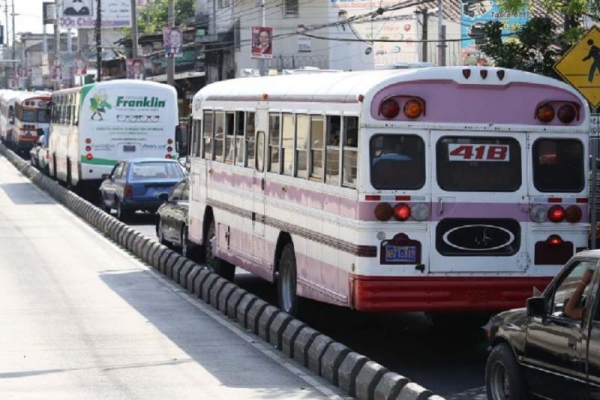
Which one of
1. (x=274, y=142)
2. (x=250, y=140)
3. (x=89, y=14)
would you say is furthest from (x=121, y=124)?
(x=89, y=14)

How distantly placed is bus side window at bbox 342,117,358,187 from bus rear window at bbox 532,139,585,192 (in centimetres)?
175

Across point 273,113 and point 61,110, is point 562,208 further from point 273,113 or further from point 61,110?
point 61,110

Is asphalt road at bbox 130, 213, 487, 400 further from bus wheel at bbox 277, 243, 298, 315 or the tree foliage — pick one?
the tree foliage

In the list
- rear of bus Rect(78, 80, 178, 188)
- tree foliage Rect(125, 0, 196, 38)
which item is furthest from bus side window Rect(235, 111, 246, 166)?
tree foliage Rect(125, 0, 196, 38)

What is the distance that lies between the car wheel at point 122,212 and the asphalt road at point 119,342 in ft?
23.8

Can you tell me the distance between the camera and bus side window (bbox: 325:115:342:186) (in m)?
15.1

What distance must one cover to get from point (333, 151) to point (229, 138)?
186 inches

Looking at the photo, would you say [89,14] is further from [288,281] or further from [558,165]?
[558,165]

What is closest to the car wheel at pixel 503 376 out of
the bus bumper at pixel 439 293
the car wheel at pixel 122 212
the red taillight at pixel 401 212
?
the bus bumper at pixel 439 293

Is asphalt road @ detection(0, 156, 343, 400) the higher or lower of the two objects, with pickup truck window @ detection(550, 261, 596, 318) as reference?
lower

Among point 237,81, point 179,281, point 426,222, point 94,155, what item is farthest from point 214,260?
point 94,155

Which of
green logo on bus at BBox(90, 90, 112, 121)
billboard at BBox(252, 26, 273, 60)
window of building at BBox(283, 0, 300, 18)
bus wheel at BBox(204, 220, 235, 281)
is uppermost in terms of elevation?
window of building at BBox(283, 0, 300, 18)

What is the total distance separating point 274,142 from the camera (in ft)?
57.5

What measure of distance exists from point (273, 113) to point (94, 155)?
23120 millimetres
